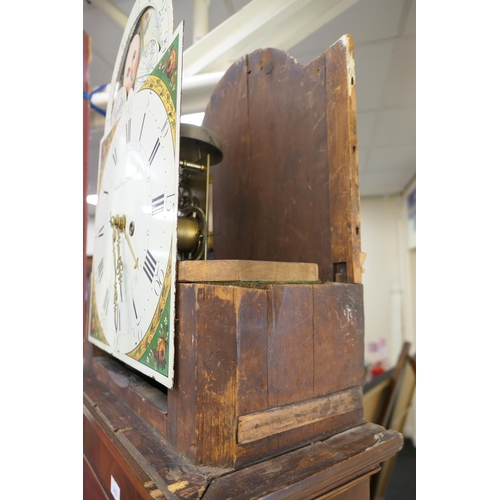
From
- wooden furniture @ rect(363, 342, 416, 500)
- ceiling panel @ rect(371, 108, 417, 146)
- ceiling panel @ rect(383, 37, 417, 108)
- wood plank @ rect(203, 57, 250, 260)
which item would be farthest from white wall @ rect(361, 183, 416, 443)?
wood plank @ rect(203, 57, 250, 260)

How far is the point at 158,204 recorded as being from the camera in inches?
29.0

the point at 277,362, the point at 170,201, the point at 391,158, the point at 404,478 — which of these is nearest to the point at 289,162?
the point at 170,201

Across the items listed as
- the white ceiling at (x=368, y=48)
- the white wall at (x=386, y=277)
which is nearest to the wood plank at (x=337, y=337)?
the white ceiling at (x=368, y=48)

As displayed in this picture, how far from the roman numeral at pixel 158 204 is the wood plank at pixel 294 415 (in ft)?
1.39

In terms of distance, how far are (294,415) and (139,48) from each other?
100cm

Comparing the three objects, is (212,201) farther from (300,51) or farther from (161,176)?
(300,51)

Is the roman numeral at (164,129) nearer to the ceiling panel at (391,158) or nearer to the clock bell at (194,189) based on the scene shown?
the clock bell at (194,189)

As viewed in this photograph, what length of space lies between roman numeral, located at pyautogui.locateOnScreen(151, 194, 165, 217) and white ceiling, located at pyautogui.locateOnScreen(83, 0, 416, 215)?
0.93 meters

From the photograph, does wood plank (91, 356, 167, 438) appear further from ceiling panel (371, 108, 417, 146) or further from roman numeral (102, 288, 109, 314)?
ceiling panel (371, 108, 417, 146)

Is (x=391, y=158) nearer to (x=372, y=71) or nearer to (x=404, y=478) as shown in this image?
(x=372, y=71)

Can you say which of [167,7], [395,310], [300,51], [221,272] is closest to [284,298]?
[221,272]

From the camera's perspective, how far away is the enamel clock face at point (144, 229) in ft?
2.23

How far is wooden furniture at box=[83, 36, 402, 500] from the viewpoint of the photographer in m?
0.60

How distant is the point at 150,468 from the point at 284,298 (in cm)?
37
